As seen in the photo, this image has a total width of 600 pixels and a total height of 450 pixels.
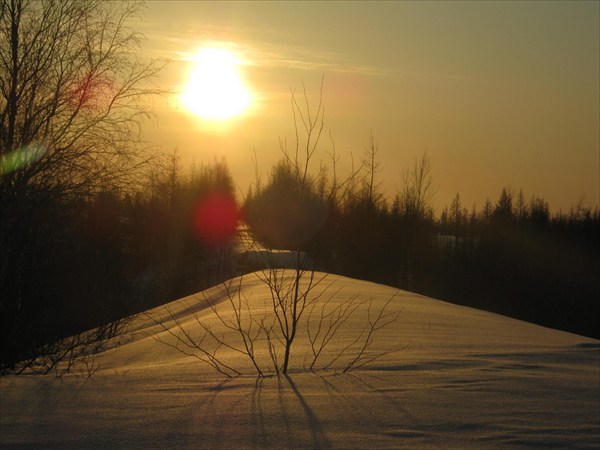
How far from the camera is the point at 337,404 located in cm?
507

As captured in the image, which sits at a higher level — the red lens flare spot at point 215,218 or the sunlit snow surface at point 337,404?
the red lens flare spot at point 215,218

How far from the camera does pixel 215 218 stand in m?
53.3

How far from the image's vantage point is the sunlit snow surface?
14.4ft

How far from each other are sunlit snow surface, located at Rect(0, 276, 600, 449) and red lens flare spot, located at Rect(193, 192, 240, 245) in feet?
134

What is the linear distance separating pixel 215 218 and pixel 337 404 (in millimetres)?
48754

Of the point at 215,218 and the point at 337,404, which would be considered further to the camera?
the point at 215,218

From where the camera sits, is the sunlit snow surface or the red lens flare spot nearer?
the sunlit snow surface

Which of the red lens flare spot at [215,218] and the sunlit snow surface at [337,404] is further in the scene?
the red lens flare spot at [215,218]

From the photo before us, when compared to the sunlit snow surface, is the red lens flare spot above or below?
above

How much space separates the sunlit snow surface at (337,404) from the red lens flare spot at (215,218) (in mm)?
40793

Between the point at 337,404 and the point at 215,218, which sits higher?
the point at 215,218

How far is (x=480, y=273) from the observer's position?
40969 millimetres

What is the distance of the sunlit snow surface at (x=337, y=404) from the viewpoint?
439cm

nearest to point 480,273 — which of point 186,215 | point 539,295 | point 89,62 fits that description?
point 539,295
